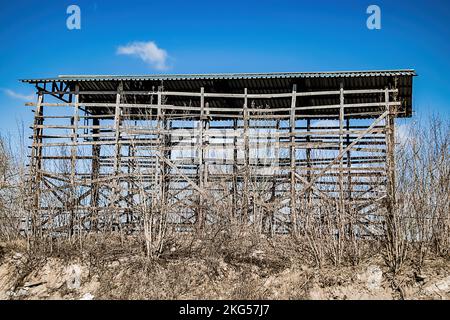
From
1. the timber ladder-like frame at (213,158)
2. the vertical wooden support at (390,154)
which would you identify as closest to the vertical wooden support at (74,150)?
the timber ladder-like frame at (213,158)

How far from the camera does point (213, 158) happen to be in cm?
1756

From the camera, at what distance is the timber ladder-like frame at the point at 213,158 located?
50.9ft

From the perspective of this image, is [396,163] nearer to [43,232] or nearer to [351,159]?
[351,159]

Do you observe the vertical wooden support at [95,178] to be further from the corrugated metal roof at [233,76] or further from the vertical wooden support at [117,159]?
the corrugated metal roof at [233,76]

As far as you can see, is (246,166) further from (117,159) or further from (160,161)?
(117,159)

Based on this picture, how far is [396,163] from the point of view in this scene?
13305mm

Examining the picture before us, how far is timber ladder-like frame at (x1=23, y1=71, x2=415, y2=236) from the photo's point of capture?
15.5m

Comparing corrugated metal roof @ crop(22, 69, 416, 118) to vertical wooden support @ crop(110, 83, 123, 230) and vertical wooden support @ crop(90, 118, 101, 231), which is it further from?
vertical wooden support @ crop(90, 118, 101, 231)

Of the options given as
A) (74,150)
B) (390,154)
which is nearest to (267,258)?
(390,154)

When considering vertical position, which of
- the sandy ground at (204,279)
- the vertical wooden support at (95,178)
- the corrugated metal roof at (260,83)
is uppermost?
the corrugated metal roof at (260,83)

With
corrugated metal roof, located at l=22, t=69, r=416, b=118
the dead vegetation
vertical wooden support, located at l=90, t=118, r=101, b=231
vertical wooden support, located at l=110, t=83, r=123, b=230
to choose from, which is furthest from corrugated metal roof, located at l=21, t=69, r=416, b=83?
the dead vegetation

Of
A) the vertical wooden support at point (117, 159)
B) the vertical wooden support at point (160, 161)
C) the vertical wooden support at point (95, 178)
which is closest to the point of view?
the vertical wooden support at point (160, 161)

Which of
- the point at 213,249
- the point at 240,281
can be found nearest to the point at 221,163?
the point at 213,249
